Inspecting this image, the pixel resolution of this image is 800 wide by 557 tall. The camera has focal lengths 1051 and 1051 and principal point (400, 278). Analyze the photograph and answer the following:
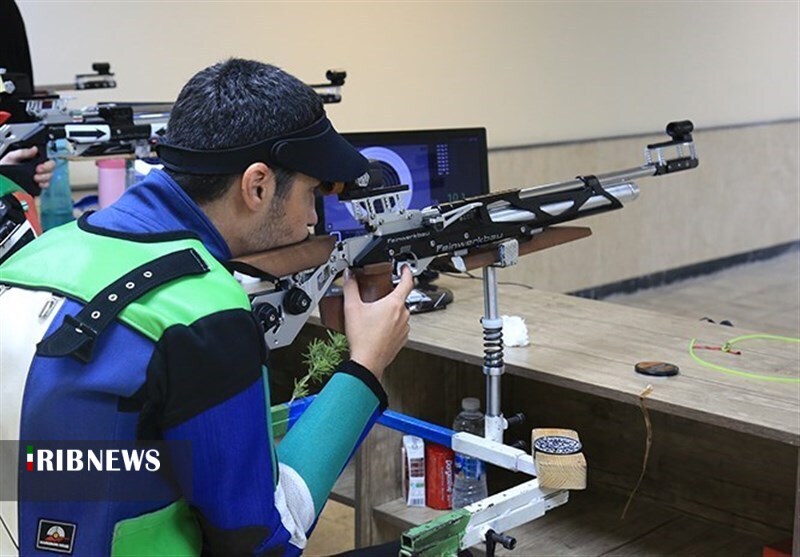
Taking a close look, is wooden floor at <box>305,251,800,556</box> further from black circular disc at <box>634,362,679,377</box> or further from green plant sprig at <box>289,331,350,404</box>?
green plant sprig at <box>289,331,350,404</box>

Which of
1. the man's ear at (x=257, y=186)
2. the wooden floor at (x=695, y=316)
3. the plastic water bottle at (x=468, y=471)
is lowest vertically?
the wooden floor at (x=695, y=316)

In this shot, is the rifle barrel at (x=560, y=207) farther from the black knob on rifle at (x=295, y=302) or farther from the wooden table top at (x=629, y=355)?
the black knob on rifle at (x=295, y=302)

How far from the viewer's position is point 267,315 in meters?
1.44

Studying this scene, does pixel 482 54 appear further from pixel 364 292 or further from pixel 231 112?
pixel 231 112

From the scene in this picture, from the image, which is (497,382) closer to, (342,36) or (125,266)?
(125,266)

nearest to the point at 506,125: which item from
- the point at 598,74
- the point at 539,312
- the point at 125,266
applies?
the point at 598,74

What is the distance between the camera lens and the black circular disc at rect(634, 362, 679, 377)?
190 cm

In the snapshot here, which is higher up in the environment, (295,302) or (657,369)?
(295,302)

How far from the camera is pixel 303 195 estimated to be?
1.18m

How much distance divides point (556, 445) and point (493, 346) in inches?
11.5

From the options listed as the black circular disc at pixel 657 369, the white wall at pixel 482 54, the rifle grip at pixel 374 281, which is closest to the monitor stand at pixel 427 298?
the black circular disc at pixel 657 369

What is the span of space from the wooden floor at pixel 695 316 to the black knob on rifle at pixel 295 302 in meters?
0.88

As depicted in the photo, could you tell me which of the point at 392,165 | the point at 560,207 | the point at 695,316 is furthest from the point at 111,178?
the point at 695,316

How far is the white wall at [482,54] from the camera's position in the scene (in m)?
3.58
